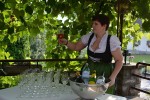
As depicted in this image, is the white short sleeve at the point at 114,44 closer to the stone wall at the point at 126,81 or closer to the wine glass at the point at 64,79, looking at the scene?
the wine glass at the point at 64,79

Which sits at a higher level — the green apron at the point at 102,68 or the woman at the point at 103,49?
the woman at the point at 103,49

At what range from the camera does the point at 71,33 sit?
4.43m

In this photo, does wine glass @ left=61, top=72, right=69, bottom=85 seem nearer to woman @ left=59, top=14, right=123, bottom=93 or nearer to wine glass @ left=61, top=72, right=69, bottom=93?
wine glass @ left=61, top=72, right=69, bottom=93

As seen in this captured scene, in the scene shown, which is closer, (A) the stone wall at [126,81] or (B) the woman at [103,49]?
(B) the woman at [103,49]

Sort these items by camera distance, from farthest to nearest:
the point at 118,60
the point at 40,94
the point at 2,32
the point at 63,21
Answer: the point at 63,21, the point at 2,32, the point at 118,60, the point at 40,94

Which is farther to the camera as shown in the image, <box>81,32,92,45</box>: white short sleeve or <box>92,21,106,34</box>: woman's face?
<box>81,32,92,45</box>: white short sleeve

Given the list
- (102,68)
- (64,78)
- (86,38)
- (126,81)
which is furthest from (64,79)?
(126,81)

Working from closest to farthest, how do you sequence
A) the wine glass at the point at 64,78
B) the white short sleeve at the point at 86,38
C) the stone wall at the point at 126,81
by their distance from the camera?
the wine glass at the point at 64,78
the white short sleeve at the point at 86,38
the stone wall at the point at 126,81

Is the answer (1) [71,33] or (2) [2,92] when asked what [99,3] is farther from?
(2) [2,92]

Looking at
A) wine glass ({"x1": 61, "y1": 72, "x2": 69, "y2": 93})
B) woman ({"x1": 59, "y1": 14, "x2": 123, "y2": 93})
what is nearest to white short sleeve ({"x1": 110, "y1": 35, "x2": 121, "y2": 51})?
woman ({"x1": 59, "y1": 14, "x2": 123, "y2": 93})

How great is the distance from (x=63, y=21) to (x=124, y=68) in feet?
3.60

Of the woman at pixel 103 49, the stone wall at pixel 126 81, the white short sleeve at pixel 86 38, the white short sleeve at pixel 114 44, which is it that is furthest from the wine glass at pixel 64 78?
the stone wall at pixel 126 81

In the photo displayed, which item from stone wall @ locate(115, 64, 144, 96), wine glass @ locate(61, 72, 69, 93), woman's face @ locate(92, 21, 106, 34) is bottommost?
stone wall @ locate(115, 64, 144, 96)

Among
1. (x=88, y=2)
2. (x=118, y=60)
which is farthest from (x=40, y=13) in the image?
Result: (x=118, y=60)
